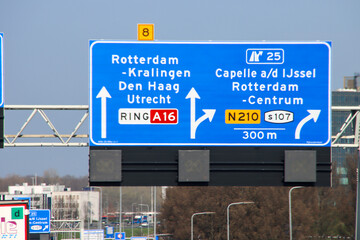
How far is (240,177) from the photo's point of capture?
76.0 feet

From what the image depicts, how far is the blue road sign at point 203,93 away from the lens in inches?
912

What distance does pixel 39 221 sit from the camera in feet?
264

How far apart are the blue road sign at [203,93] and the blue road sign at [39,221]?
Result: 58.8m

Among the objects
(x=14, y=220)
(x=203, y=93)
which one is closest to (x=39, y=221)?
(x=14, y=220)

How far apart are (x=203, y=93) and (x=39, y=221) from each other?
197ft

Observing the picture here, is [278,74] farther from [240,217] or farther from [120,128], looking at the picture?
[240,217]

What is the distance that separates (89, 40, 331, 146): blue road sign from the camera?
76.0ft

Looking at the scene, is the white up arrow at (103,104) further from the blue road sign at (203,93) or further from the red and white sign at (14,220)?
the red and white sign at (14,220)

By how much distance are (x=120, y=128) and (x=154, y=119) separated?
1.00 metres

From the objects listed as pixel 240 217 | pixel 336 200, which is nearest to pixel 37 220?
pixel 240 217

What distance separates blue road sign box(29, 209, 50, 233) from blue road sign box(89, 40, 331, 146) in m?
58.8

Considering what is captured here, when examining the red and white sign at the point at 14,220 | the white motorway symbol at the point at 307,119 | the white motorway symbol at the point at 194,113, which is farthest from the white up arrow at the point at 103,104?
the red and white sign at the point at 14,220

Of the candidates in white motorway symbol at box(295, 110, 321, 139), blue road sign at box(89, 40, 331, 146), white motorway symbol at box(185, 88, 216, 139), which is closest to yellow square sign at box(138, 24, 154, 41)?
blue road sign at box(89, 40, 331, 146)

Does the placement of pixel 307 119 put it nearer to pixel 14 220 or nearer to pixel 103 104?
pixel 103 104
